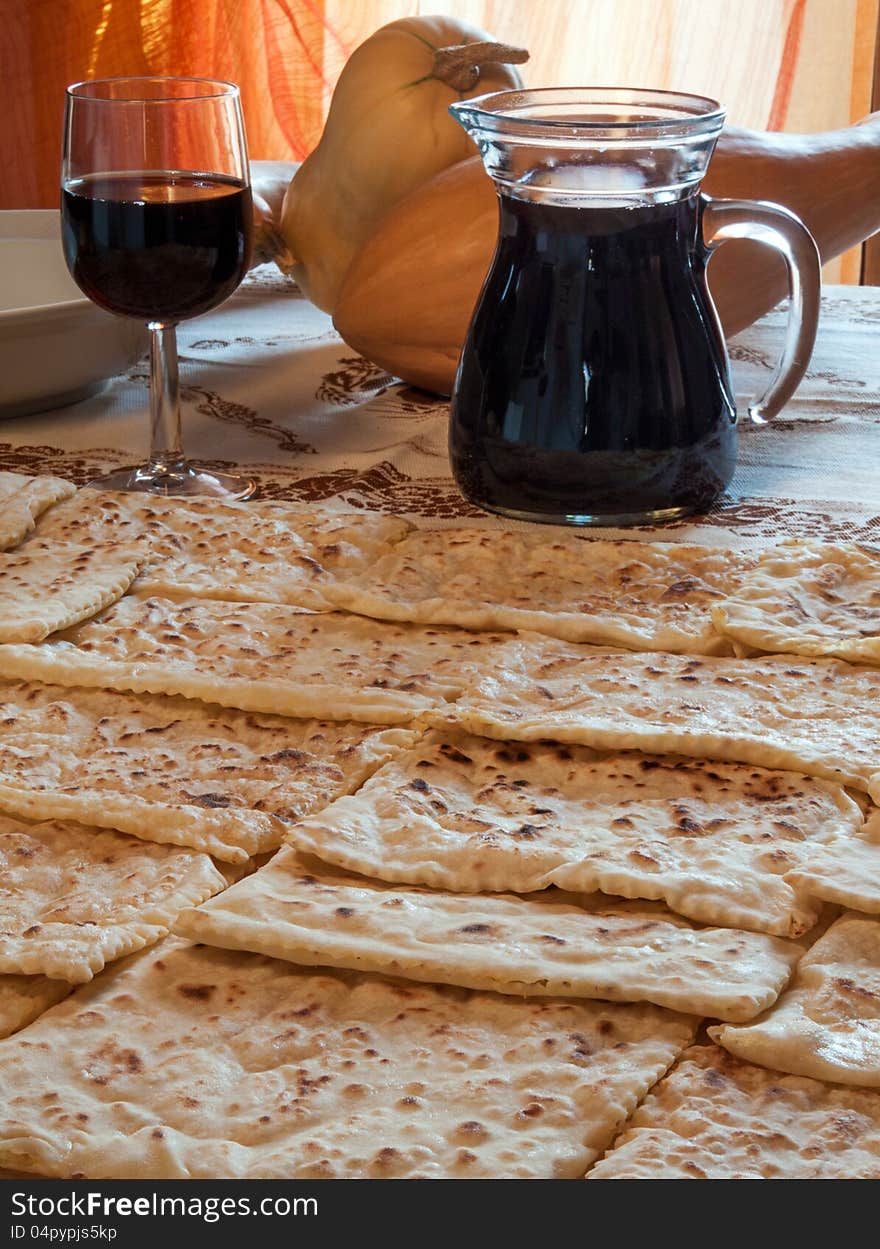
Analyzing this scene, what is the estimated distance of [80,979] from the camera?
0.69 meters

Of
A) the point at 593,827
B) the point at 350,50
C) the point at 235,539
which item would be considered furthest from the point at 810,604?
the point at 350,50

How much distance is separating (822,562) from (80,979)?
2.26ft

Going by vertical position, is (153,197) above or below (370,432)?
above

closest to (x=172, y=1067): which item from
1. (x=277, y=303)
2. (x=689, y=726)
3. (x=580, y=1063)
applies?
(x=580, y=1063)

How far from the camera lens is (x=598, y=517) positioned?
1.22 meters

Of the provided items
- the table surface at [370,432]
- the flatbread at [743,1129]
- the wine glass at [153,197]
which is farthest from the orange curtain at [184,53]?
the flatbread at [743,1129]

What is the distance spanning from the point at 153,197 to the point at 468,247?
1.10 ft

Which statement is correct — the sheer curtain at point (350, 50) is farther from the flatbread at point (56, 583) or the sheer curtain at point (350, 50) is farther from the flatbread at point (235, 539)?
the flatbread at point (56, 583)

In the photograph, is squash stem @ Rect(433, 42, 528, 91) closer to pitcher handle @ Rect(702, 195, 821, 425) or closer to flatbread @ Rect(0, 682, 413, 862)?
pitcher handle @ Rect(702, 195, 821, 425)

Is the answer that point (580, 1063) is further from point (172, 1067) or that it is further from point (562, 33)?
point (562, 33)

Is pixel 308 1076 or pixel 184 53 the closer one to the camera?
pixel 308 1076

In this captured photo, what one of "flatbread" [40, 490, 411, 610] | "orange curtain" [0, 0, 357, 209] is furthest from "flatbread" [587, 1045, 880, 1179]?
"orange curtain" [0, 0, 357, 209]

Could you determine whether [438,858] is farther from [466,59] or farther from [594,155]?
[466,59]

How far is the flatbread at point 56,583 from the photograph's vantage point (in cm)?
105
